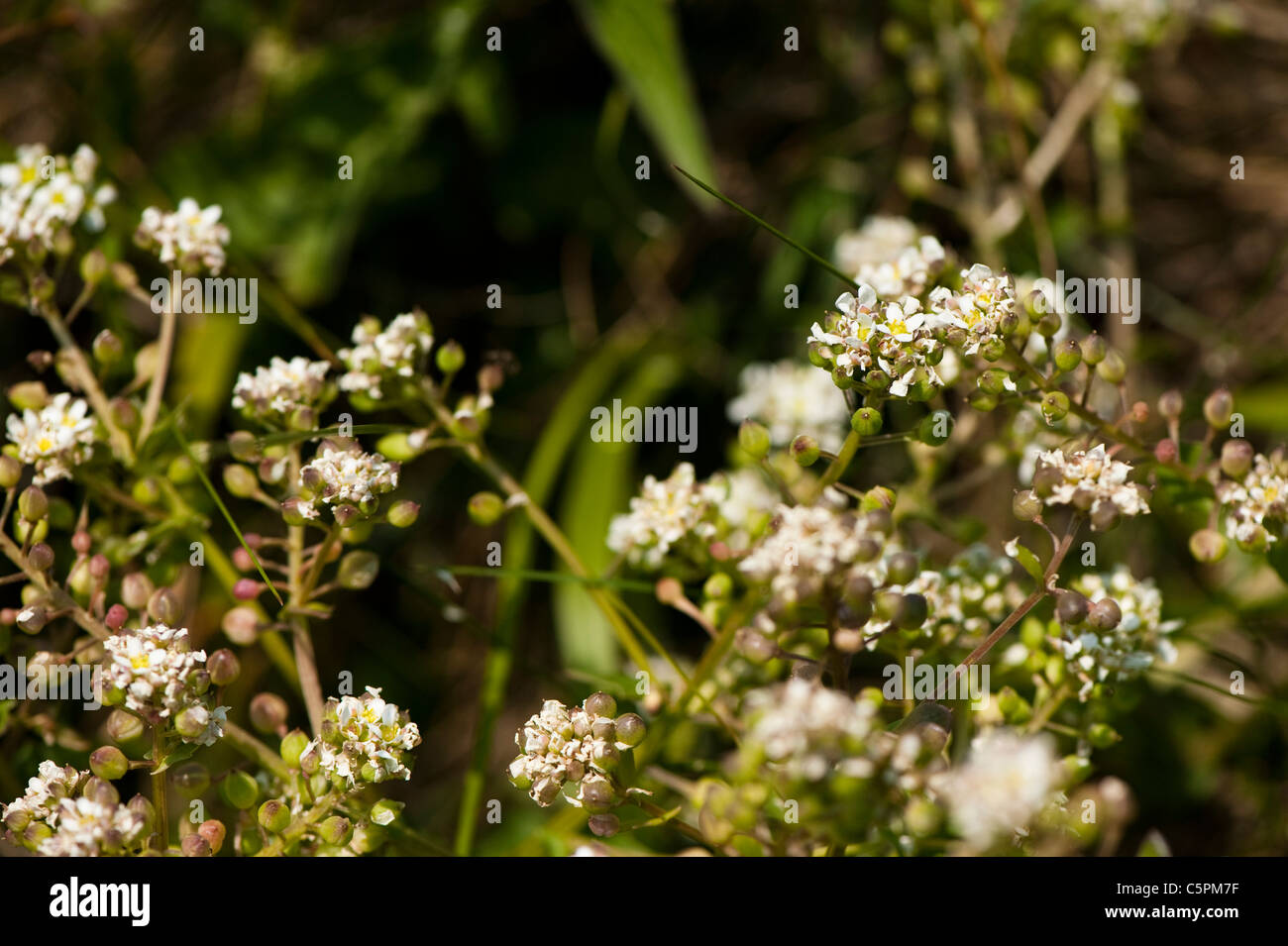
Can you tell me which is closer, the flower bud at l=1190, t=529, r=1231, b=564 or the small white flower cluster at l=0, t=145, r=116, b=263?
Result: the flower bud at l=1190, t=529, r=1231, b=564

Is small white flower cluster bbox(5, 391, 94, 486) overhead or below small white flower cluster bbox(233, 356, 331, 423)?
below

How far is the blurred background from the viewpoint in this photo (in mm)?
3227

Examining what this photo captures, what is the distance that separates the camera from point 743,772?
4.75 feet

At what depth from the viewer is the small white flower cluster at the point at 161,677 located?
1.73 metres

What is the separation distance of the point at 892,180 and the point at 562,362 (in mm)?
1252

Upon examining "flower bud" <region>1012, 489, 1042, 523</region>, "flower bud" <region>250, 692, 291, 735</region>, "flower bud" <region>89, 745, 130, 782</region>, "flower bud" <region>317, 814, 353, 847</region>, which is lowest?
"flower bud" <region>317, 814, 353, 847</region>

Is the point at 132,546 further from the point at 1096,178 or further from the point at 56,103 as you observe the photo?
the point at 1096,178

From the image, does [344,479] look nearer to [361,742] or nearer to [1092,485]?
[361,742]

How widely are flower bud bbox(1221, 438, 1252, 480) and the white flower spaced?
0.27m

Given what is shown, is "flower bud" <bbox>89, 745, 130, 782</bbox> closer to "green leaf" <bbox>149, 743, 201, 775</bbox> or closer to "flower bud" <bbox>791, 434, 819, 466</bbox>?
"green leaf" <bbox>149, 743, 201, 775</bbox>

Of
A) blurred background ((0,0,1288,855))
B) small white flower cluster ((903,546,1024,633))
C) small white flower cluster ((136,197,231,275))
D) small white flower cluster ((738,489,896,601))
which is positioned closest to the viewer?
small white flower cluster ((738,489,896,601))

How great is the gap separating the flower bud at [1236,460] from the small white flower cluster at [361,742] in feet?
4.92

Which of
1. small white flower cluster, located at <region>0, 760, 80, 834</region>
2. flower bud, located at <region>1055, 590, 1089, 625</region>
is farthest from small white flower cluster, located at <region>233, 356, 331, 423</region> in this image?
flower bud, located at <region>1055, 590, 1089, 625</region>

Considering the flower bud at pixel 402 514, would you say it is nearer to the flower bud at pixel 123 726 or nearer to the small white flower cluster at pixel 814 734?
the flower bud at pixel 123 726
